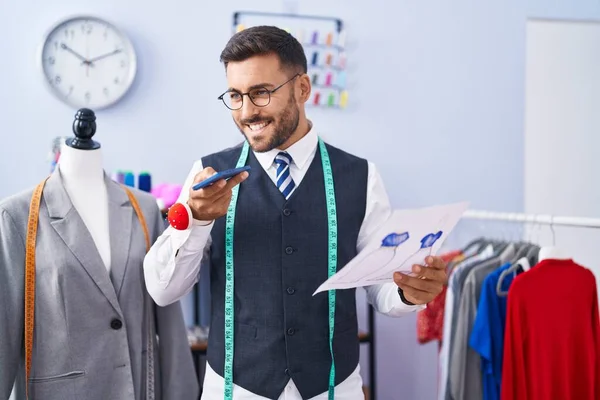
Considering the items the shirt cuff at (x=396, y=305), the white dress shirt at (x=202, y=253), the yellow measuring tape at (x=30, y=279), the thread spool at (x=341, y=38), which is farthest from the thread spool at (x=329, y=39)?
the yellow measuring tape at (x=30, y=279)

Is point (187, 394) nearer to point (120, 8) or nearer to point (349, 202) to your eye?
point (349, 202)

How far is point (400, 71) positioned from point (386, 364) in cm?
152

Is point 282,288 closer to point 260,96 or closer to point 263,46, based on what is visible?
point 260,96

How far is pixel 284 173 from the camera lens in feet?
5.27

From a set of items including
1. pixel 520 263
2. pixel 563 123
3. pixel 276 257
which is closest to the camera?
pixel 276 257

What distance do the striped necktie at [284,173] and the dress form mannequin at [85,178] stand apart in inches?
18.2

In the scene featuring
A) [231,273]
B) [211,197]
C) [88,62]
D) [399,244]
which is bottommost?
[231,273]

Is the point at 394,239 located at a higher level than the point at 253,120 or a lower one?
lower

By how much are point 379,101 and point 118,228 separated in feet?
6.44

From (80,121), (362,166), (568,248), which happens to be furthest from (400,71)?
(80,121)

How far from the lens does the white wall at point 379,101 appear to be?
287 centimetres

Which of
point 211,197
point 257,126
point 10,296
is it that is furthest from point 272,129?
point 10,296

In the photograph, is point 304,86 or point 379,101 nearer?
point 304,86

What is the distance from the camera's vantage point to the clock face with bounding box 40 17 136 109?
286 cm
